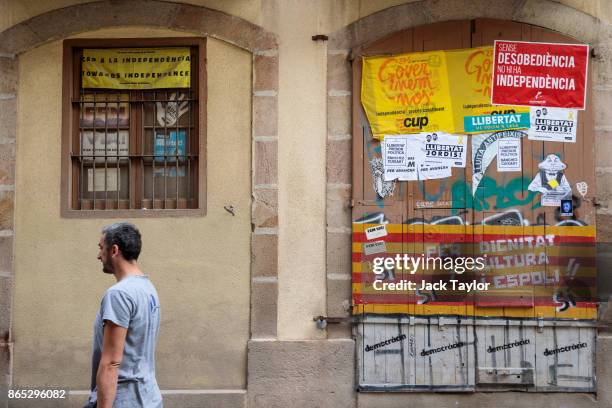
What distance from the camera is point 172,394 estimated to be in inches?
305

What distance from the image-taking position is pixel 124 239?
13.9ft

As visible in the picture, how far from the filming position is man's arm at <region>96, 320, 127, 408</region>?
3.91 metres

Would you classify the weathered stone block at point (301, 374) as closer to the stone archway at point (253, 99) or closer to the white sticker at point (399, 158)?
the stone archway at point (253, 99)

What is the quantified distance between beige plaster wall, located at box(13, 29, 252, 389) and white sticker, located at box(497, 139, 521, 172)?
246 centimetres

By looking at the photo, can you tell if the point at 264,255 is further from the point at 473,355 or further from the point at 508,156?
the point at 508,156

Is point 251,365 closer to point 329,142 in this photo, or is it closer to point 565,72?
point 329,142

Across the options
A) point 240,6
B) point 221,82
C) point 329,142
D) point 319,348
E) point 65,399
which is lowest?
point 65,399

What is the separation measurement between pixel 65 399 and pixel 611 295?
537 cm

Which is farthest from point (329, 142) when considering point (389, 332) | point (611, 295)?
point (611, 295)

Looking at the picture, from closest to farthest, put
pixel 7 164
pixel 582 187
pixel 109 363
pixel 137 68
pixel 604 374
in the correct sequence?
pixel 109 363
pixel 604 374
pixel 582 187
pixel 7 164
pixel 137 68

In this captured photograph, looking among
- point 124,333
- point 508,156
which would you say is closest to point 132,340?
point 124,333

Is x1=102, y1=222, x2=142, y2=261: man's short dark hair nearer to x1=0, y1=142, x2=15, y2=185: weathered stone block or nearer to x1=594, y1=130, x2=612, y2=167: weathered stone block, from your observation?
x1=0, y1=142, x2=15, y2=185: weathered stone block

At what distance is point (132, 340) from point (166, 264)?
392 cm

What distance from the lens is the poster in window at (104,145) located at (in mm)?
8219
